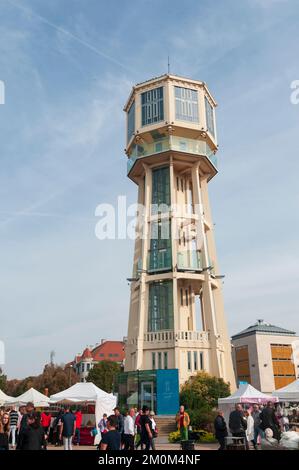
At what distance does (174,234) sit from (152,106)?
15294 mm

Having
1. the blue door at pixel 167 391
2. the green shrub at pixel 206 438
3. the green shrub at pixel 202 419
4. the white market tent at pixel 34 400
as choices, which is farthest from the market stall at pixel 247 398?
the blue door at pixel 167 391

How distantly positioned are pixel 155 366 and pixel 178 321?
5123 mm

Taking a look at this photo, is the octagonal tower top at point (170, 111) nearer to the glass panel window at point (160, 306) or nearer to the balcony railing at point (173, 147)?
the balcony railing at point (173, 147)

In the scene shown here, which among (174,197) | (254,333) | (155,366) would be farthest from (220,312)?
(254,333)

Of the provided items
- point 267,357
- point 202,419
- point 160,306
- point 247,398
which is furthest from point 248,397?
point 267,357

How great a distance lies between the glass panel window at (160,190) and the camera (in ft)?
171

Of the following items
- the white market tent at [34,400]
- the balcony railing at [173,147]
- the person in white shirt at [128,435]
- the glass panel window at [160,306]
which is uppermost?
the balcony railing at [173,147]

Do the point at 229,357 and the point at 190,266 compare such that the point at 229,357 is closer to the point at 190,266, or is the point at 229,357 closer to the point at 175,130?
Result: the point at 190,266

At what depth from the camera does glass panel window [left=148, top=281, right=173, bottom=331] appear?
156ft

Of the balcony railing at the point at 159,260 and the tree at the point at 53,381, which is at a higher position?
the balcony railing at the point at 159,260

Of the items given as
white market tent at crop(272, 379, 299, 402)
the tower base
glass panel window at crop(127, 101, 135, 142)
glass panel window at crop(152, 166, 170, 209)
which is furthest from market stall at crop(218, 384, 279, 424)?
glass panel window at crop(127, 101, 135, 142)

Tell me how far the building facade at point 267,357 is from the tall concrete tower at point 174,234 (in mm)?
35126

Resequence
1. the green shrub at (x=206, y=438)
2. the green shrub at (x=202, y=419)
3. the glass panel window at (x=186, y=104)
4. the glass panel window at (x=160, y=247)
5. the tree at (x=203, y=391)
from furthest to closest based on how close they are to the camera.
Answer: the glass panel window at (x=186, y=104), the glass panel window at (x=160, y=247), the tree at (x=203, y=391), the green shrub at (x=202, y=419), the green shrub at (x=206, y=438)
